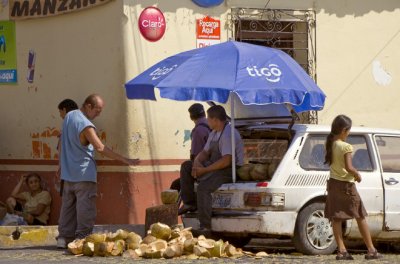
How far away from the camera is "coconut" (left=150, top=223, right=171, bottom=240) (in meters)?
11.7

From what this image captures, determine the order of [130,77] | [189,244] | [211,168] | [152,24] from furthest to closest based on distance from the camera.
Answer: [152,24], [130,77], [211,168], [189,244]

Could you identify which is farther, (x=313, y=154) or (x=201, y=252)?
(x=313, y=154)

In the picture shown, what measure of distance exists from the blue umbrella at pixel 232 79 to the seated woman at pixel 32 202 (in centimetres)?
333

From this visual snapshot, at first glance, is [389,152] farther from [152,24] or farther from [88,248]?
[152,24]

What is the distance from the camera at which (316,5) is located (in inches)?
623

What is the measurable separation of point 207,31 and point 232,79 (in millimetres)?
3415

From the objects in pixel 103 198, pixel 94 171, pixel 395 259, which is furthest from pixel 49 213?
pixel 395 259

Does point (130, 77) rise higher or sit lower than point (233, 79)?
higher

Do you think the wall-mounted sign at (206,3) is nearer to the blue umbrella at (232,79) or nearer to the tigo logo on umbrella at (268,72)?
the blue umbrella at (232,79)

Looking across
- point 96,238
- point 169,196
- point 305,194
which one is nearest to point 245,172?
point 305,194

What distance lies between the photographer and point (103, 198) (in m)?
14.9

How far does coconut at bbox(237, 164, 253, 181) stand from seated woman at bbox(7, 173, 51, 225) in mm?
4357

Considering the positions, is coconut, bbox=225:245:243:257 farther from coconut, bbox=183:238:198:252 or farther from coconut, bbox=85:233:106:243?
coconut, bbox=85:233:106:243

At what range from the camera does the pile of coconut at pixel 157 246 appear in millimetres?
11398
